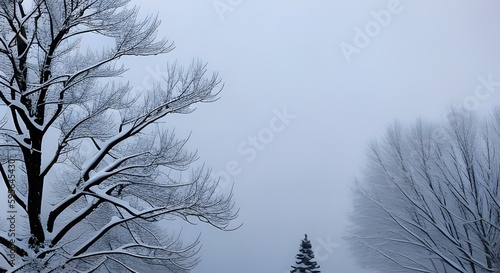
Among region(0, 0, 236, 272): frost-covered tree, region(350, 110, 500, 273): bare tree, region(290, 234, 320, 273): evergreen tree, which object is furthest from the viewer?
region(290, 234, 320, 273): evergreen tree

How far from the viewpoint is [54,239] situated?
274 inches

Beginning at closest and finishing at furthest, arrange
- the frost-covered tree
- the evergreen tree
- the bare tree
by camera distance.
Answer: the frost-covered tree
the bare tree
the evergreen tree

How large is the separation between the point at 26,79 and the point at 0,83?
467mm

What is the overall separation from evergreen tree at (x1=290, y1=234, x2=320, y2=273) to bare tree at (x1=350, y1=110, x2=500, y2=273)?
762 cm

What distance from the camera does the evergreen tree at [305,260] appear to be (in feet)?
81.6

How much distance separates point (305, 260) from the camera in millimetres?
25172

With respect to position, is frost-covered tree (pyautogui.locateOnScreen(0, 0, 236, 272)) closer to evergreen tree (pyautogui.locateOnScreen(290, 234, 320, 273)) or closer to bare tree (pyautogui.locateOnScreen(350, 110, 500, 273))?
bare tree (pyautogui.locateOnScreen(350, 110, 500, 273))

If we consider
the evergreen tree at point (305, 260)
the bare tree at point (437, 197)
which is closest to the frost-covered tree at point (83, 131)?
the bare tree at point (437, 197)

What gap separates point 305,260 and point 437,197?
10850 millimetres

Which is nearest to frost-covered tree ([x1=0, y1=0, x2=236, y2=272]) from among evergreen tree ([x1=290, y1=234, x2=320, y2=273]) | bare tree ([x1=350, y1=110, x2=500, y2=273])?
bare tree ([x1=350, y1=110, x2=500, y2=273])

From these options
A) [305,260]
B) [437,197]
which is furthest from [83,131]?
[305,260]

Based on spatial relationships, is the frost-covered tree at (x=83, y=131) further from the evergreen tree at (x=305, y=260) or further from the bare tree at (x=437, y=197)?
the evergreen tree at (x=305, y=260)

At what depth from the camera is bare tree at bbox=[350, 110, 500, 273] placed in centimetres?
1558

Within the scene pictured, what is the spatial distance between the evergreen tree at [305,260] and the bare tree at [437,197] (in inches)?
300
